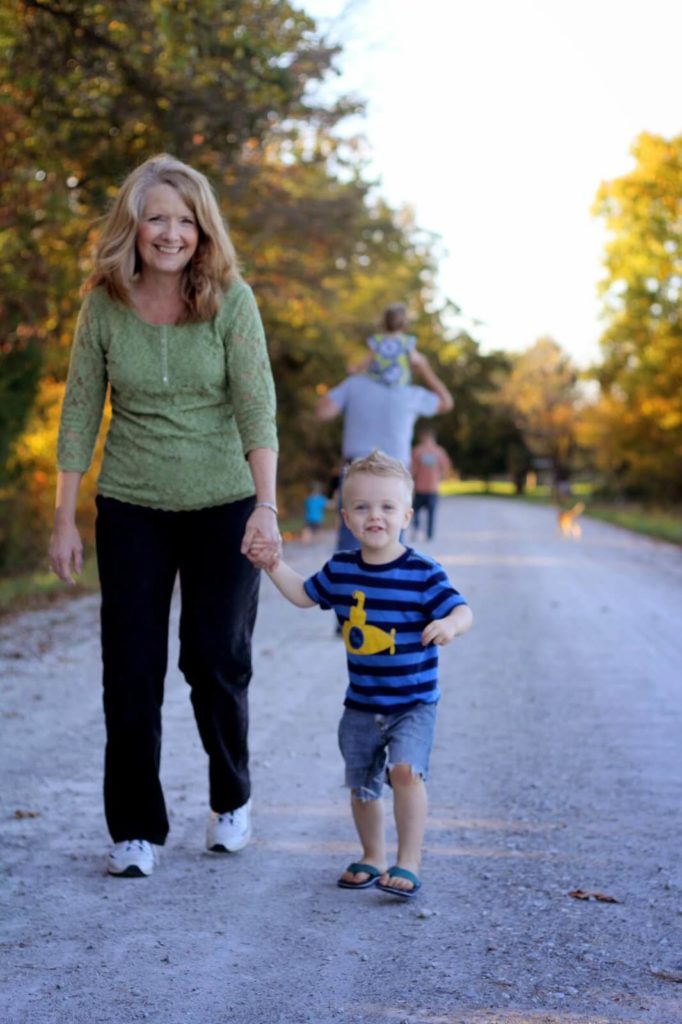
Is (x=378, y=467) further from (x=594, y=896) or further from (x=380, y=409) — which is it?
(x=380, y=409)

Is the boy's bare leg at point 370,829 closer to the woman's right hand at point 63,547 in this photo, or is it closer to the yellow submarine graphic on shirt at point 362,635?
the yellow submarine graphic on shirt at point 362,635

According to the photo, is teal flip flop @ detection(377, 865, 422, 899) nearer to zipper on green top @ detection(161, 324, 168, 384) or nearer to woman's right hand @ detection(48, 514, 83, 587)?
woman's right hand @ detection(48, 514, 83, 587)

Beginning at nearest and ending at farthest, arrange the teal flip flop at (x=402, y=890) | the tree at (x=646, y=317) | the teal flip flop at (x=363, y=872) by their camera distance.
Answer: the teal flip flop at (x=402, y=890)
the teal flip flop at (x=363, y=872)
the tree at (x=646, y=317)

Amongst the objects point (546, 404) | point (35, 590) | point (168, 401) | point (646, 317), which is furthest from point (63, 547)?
point (546, 404)

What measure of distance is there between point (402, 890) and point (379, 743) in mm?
470

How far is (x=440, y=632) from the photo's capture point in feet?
14.0

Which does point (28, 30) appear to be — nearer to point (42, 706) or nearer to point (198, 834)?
point (42, 706)

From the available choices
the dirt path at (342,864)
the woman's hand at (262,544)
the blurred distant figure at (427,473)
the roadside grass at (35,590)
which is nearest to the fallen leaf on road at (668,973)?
the dirt path at (342,864)

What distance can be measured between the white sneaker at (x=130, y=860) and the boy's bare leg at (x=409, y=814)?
81cm

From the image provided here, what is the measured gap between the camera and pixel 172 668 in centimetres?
970

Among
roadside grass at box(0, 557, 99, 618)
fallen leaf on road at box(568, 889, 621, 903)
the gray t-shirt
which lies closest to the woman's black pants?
fallen leaf on road at box(568, 889, 621, 903)

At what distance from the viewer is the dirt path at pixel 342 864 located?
3.60 metres

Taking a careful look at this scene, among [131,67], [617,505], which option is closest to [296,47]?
[131,67]

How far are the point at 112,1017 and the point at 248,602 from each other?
1724mm
